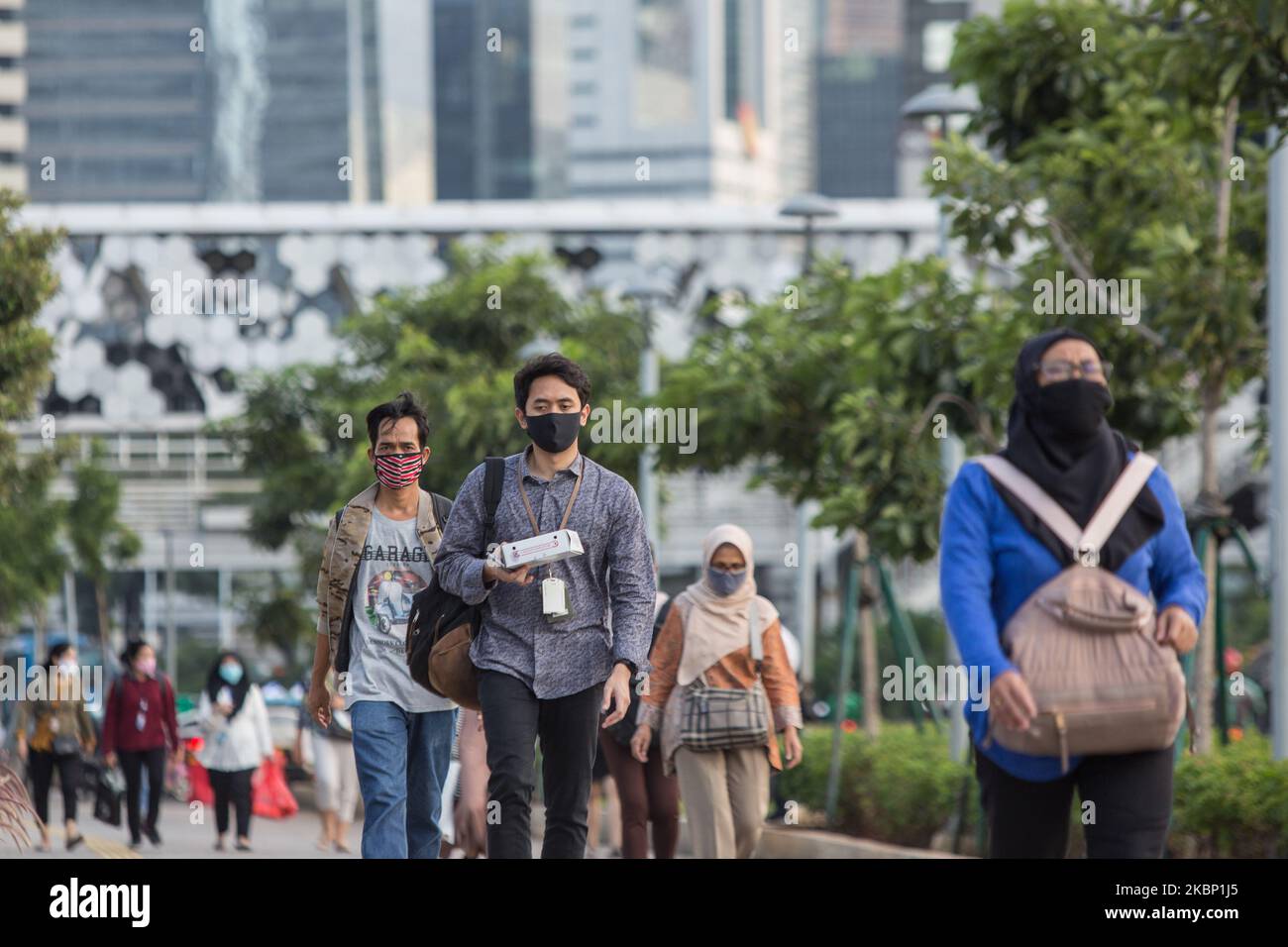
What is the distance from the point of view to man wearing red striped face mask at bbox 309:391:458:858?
7.49m

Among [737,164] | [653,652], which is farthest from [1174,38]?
[737,164]

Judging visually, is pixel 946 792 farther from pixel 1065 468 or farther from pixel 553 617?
pixel 1065 468

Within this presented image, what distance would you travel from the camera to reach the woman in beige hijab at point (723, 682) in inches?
355

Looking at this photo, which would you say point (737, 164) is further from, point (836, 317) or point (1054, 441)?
point (1054, 441)

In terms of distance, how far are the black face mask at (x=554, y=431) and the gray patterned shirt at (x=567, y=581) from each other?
0.10 meters

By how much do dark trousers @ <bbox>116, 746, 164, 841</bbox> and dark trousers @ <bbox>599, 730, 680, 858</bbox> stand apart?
230 inches

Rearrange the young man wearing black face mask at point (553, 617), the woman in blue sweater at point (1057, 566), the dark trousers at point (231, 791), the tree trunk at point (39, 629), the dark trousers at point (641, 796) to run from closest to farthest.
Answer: the woman in blue sweater at point (1057, 566) → the young man wearing black face mask at point (553, 617) → the dark trousers at point (641, 796) → the dark trousers at point (231, 791) → the tree trunk at point (39, 629)

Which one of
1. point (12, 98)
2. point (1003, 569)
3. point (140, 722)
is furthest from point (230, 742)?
point (12, 98)

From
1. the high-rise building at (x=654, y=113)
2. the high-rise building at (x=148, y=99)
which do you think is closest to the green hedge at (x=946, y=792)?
the high-rise building at (x=148, y=99)

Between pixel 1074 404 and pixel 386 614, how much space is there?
108 inches

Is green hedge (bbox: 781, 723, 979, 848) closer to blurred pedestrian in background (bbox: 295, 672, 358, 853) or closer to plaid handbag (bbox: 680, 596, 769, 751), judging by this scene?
blurred pedestrian in background (bbox: 295, 672, 358, 853)

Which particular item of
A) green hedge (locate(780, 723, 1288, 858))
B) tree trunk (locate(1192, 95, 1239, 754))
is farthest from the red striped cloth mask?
tree trunk (locate(1192, 95, 1239, 754))

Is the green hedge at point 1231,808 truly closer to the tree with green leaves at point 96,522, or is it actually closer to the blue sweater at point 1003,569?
the blue sweater at point 1003,569

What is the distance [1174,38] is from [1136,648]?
502 cm
